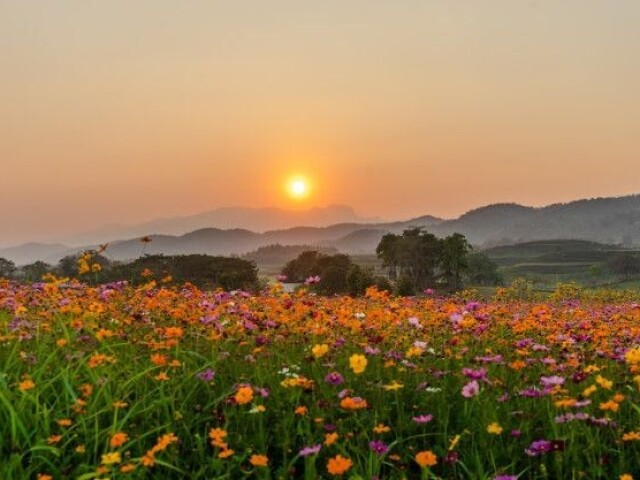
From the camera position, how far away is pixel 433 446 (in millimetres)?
4699

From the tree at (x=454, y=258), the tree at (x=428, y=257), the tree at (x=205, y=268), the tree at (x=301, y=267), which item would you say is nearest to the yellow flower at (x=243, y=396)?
the tree at (x=205, y=268)

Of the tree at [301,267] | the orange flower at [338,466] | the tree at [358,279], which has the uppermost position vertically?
the tree at [301,267]

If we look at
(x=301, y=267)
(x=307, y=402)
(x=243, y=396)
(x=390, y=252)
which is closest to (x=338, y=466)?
(x=243, y=396)

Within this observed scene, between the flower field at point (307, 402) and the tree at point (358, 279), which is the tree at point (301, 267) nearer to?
the tree at point (358, 279)

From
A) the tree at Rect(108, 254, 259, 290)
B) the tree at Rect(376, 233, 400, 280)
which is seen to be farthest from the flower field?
the tree at Rect(376, 233, 400, 280)

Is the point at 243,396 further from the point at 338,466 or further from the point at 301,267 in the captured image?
the point at 301,267

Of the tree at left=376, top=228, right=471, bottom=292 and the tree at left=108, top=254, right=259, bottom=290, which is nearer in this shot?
the tree at left=108, top=254, right=259, bottom=290

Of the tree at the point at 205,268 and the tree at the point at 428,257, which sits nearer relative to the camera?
the tree at the point at 205,268

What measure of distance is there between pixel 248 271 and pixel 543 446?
8294 centimetres

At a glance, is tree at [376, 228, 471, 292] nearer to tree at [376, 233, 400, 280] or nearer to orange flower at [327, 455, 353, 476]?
tree at [376, 233, 400, 280]

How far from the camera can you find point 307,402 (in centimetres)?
527

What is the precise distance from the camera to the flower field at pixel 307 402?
14.1 feet

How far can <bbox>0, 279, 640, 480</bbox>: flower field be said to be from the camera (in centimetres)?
429

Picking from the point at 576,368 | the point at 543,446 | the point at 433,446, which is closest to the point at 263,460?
the point at 433,446
